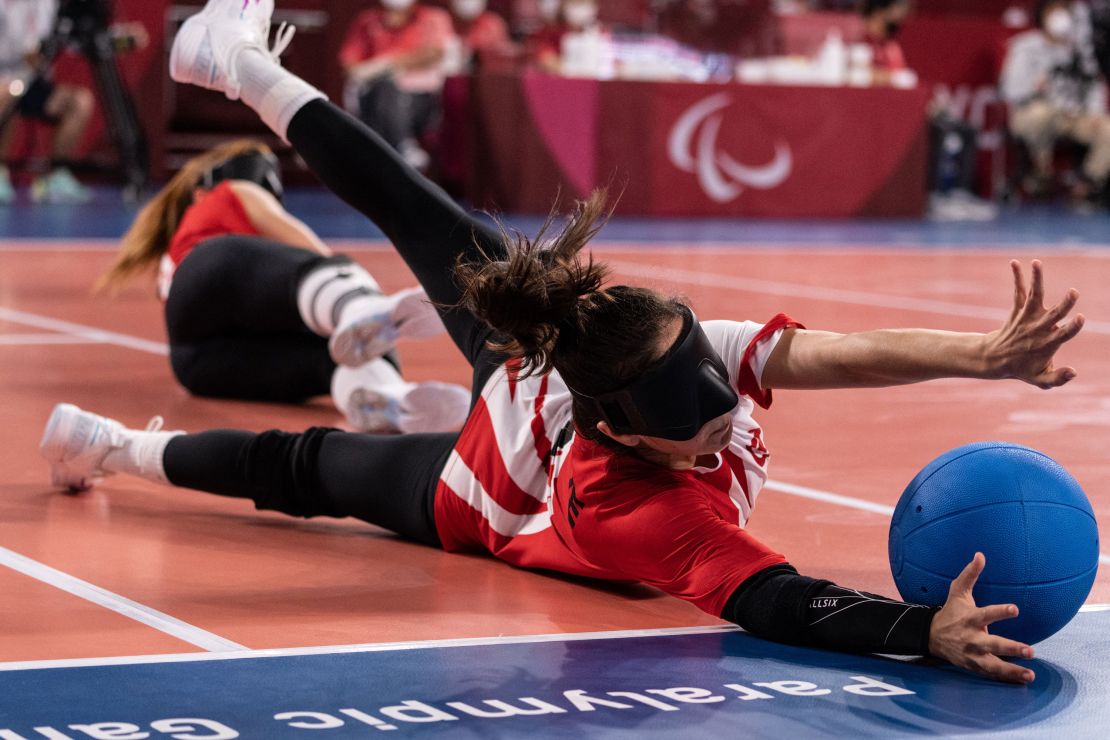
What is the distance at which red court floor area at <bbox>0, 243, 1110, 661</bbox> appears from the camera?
3.44 metres

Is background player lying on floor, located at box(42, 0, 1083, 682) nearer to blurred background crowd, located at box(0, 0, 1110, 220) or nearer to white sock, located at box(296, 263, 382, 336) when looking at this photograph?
white sock, located at box(296, 263, 382, 336)

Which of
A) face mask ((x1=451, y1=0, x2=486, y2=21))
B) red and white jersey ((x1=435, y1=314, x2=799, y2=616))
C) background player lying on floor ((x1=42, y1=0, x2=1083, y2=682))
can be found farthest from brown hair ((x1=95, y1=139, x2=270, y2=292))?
face mask ((x1=451, y1=0, x2=486, y2=21))

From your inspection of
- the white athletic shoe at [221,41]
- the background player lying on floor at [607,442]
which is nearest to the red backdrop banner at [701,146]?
the white athletic shoe at [221,41]

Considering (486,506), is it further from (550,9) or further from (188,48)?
(550,9)

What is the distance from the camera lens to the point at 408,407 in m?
5.25

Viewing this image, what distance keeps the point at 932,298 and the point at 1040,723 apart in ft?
22.5

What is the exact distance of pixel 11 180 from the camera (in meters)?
16.4

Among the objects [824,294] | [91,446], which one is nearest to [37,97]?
[824,294]

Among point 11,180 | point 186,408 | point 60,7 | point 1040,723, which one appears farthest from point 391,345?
point 11,180

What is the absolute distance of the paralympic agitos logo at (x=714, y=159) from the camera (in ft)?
48.3

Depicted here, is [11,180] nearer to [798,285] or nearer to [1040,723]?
[798,285]

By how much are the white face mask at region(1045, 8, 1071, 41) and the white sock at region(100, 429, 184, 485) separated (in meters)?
15.2

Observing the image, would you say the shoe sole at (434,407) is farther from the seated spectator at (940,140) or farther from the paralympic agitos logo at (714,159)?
the seated spectator at (940,140)

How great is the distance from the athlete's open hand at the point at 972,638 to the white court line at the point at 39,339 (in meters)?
4.95
